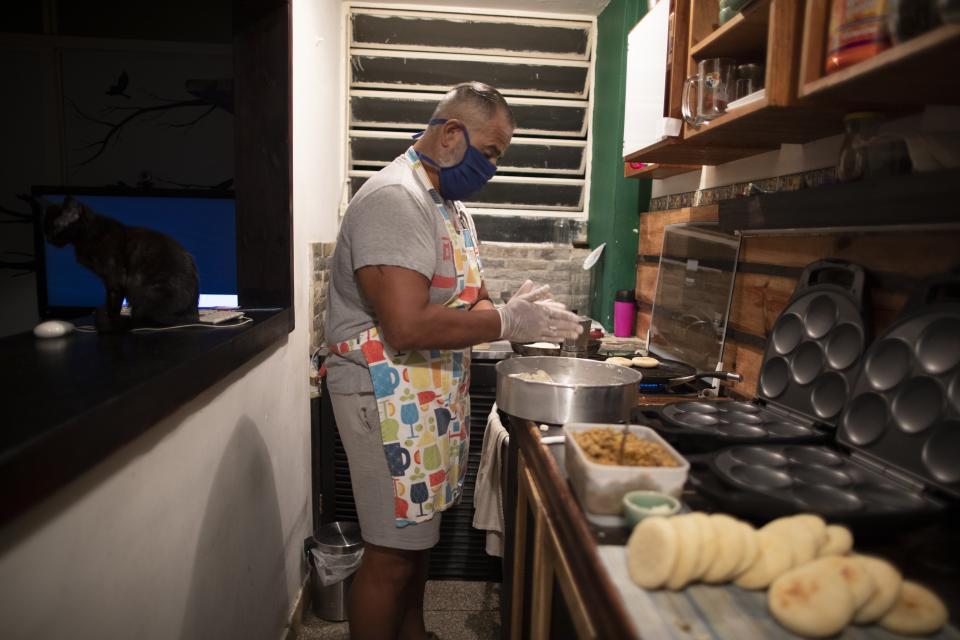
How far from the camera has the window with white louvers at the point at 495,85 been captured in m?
3.25

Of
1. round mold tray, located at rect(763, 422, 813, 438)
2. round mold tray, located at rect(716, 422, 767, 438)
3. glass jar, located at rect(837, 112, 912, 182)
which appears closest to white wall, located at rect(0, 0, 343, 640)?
round mold tray, located at rect(716, 422, 767, 438)

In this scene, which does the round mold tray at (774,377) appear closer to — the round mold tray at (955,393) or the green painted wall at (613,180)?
the round mold tray at (955,393)

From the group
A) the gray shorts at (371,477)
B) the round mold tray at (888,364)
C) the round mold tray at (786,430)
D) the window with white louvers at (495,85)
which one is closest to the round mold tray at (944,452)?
Answer: the round mold tray at (888,364)

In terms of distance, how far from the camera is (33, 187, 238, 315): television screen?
179 cm

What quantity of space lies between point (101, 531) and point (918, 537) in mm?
1222

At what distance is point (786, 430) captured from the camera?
47.6 inches

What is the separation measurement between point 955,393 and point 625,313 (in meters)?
1.98

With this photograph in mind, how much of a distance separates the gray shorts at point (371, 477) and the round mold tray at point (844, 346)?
1.09 meters

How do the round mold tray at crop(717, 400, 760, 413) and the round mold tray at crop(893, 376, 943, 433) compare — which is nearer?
the round mold tray at crop(893, 376, 943, 433)

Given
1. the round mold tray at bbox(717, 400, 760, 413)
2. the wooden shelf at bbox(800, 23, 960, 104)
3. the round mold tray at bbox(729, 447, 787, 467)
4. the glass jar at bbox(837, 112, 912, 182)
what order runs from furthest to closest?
the round mold tray at bbox(717, 400, 760, 413)
the glass jar at bbox(837, 112, 912, 182)
the round mold tray at bbox(729, 447, 787, 467)
the wooden shelf at bbox(800, 23, 960, 104)

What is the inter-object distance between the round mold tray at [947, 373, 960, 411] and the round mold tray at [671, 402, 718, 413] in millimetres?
461

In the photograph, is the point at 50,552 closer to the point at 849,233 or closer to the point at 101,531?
the point at 101,531

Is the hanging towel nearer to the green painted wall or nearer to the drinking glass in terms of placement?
the drinking glass

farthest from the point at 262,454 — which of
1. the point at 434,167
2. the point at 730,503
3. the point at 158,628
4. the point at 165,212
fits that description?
the point at 730,503
